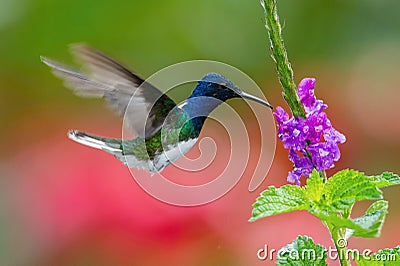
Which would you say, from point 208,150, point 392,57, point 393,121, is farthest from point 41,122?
point 392,57

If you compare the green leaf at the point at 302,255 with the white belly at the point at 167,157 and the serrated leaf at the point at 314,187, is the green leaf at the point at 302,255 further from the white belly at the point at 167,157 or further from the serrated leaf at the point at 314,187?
the white belly at the point at 167,157

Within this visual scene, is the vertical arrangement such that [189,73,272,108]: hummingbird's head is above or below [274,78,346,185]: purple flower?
above

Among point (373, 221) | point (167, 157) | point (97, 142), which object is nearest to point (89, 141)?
point (97, 142)

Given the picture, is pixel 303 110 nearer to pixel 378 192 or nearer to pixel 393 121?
pixel 378 192

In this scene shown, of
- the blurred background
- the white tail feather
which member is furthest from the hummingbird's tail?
the blurred background

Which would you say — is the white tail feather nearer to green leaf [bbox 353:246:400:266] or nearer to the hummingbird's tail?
the hummingbird's tail

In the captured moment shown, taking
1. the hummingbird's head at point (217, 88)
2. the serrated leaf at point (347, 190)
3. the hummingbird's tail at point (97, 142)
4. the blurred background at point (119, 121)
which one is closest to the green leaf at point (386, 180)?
the serrated leaf at point (347, 190)
